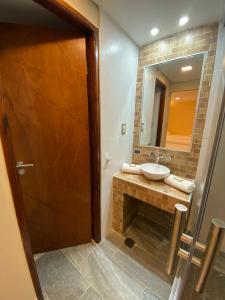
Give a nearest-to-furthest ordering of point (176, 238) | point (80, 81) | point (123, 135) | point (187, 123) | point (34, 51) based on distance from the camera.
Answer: point (176, 238) → point (34, 51) → point (80, 81) → point (187, 123) → point (123, 135)

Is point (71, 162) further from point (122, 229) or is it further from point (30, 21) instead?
point (30, 21)

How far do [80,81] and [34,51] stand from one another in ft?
1.23

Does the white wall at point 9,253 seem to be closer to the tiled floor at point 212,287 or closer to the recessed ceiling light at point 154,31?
the tiled floor at point 212,287

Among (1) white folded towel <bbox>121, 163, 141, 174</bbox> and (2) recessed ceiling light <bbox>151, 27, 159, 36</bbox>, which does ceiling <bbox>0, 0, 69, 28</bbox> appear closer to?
(2) recessed ceiling light <bbox>151, 27, 159, 36</bbox>

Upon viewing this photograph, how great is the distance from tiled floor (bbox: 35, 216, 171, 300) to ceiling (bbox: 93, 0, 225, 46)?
2.30 meters

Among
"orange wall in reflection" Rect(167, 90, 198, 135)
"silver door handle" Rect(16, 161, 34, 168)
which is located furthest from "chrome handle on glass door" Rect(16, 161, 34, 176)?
"orange wall in reflection" Rect(167, 90, 198, 135)

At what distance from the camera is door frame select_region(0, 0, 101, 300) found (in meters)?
0.73

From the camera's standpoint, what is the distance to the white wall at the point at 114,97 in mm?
1200

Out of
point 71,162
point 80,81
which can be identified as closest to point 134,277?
point 71,162

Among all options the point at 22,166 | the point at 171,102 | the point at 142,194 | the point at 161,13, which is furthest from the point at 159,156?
the point at 22,166

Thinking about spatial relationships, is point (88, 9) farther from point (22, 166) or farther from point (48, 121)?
point (22, 166)

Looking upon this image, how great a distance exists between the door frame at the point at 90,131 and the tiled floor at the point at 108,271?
0.17m

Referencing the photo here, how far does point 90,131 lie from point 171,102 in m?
1.04

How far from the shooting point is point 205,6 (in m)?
1.02
